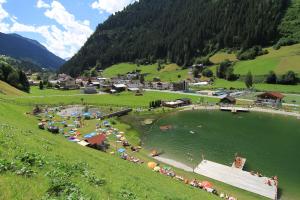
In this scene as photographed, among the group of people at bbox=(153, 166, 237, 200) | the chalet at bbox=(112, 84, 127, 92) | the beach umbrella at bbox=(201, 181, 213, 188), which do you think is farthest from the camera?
the chalet at bbox=(112, 84, 127, 92)

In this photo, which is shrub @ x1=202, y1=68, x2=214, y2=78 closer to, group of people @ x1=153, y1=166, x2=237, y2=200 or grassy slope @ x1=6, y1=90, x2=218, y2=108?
grassy slope @ x1=6, y1=90, x2=218, y2=108

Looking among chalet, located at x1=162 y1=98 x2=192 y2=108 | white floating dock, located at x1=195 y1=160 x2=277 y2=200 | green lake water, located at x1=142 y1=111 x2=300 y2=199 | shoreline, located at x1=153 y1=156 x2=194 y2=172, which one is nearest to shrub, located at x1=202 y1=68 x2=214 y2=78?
chalet, located at x1=162 y1=98 x2=192 y2=108

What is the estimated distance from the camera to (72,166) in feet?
58.8

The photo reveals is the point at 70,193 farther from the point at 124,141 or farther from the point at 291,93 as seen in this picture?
the point at 291,93

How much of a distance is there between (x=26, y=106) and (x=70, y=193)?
9388 centimetres

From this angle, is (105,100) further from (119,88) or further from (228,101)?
(228,101)

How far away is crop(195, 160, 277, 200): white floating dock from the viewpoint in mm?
43938

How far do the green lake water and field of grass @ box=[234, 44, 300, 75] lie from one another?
2750 inches

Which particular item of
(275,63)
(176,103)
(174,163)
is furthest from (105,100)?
(275,63)

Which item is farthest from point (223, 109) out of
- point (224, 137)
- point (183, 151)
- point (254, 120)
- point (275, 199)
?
point (275, 199)

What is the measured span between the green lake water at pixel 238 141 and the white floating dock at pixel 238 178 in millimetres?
2274

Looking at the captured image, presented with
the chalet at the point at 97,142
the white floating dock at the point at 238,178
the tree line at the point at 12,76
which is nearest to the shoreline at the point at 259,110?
the chalet at the point at 97,142

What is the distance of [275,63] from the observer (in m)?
172

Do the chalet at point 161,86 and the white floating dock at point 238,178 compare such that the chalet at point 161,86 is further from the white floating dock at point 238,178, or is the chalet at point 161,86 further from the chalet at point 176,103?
the white floating dock at point 238,178
